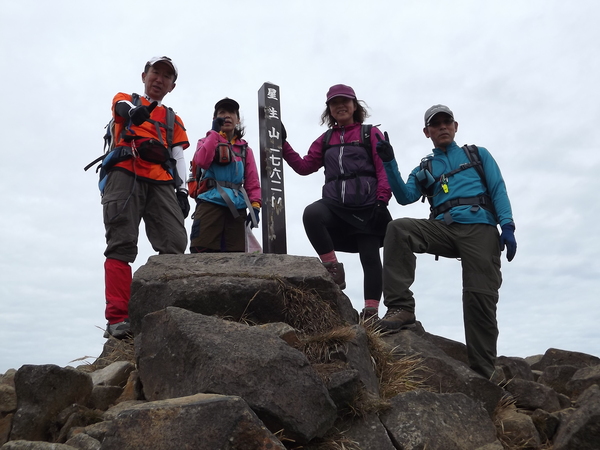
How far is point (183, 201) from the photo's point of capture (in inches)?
312

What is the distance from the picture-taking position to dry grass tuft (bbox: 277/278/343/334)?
6.24 metres

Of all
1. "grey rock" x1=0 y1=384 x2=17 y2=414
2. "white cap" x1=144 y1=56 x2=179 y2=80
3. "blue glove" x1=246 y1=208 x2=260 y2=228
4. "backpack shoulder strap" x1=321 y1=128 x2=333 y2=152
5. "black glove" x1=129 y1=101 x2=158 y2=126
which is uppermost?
"white cap" x1=144 y1=56 x2=179 y2=80

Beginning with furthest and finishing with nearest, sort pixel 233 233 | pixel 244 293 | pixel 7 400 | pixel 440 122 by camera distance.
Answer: pixel 233 233 → pixel 440 122 → pixel 244 293 → pixel 7 400

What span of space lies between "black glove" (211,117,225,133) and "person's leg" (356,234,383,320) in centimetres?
245

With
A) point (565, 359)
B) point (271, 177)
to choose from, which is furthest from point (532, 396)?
point (271, 177)

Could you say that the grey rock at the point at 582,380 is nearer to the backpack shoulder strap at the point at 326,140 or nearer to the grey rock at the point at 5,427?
the backpack shoulder strap at the point at 326,140

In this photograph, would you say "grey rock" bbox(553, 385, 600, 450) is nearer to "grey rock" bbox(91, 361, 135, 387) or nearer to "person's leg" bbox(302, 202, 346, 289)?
"person's leg" bbox(302, 202, 346, 289)

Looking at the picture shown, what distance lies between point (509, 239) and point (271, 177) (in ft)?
11.6

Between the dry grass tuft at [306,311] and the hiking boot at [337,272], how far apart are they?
4.37ft

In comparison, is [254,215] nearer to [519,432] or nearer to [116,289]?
[116,289]

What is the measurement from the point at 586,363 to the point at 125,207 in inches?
261

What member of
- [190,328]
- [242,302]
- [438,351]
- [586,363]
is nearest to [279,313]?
[242,302]

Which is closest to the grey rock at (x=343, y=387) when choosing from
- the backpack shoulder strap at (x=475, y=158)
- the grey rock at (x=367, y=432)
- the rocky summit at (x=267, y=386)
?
the rocky summit at (x=267, y=386)

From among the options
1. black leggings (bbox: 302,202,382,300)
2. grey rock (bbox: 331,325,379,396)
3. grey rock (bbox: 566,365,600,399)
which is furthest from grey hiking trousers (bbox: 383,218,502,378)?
grey rock (bbox: 566,365,600,399)
